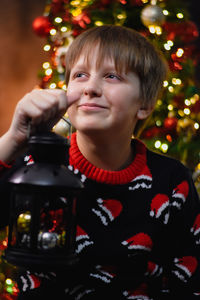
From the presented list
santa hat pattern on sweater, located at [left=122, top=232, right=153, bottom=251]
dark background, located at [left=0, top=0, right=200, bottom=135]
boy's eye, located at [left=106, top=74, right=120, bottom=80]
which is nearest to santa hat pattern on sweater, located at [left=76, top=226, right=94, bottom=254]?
santa hat pattern on sweater, located at [left=122, top=232, right=153, bottom=251]

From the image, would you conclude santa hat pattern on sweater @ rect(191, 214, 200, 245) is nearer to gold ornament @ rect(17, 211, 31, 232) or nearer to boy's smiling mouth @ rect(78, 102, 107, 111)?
boy's smiling mouth @ rect(78, 102, 107, 111)

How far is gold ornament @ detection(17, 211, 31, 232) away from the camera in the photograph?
0.90 metres

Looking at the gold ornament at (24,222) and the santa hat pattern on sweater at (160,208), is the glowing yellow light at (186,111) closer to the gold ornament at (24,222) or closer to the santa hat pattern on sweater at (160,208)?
the santa hat pattern on sweater at (160,208)

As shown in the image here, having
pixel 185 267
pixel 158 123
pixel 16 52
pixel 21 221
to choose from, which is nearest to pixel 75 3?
pixel 158 123

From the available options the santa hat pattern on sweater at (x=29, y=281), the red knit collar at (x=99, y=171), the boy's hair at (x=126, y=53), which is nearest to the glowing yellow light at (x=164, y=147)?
the boy's hair at (x=126, y=53)

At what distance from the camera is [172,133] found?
8.43 feet

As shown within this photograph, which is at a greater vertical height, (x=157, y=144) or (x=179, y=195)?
(x=179, y=195)

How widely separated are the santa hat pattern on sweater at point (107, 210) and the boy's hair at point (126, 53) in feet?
1.07

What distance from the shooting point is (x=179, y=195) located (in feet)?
4.56

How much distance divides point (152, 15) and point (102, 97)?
125 cm

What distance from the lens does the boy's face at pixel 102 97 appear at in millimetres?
1221

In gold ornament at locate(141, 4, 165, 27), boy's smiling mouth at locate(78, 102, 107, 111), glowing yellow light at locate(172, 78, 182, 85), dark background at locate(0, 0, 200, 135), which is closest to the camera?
boy's smiling mouth at locate(78, 102, 107, 111)

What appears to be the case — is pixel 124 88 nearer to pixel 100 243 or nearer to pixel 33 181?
pixel 100 243

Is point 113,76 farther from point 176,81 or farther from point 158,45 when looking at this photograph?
point 176,81
